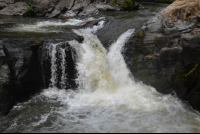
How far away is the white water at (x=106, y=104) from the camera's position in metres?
5.64

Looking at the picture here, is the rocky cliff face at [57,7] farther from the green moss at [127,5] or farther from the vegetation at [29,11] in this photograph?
the green moss at [127,5]

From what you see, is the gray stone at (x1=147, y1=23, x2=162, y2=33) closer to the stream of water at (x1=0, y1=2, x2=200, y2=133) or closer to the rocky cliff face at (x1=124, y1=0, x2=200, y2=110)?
the rocky cliff face at (x1=124, y1=0, x2=200, y2=110)

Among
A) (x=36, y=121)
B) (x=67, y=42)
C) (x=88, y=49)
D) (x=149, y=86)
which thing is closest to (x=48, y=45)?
(x=67, y=42)

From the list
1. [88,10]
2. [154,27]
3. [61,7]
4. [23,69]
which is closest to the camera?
[23,69]

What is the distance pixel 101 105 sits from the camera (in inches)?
270

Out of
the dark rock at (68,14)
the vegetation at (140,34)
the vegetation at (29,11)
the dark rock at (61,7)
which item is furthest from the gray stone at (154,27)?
the vegetation at (29,11)

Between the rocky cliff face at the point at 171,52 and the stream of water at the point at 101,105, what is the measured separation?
0.47 meters

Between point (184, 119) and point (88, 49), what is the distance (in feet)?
17.9

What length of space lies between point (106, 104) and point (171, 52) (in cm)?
368

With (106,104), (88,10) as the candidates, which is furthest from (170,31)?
(88,10)

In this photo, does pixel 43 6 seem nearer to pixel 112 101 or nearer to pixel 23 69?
pixel 23 69

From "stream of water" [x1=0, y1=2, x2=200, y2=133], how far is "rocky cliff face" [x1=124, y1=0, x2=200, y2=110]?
0.47m

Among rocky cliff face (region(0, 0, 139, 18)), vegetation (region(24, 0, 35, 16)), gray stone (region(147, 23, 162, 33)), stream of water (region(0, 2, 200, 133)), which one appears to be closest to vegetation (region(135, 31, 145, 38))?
gray stone (region(147, 23, 162, 33))

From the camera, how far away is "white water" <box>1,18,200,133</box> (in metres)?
5.64
